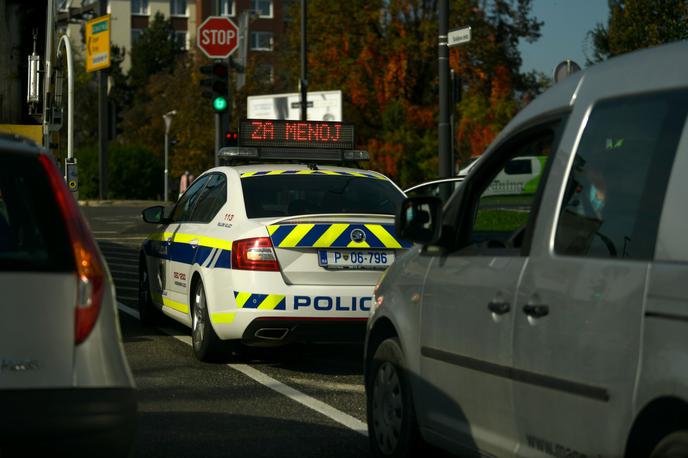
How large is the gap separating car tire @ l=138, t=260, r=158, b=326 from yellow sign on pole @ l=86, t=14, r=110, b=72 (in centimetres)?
3211

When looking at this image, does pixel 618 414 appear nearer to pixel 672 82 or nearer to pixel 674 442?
pixel 674 442

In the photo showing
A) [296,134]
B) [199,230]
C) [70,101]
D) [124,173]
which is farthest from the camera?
[124,173]

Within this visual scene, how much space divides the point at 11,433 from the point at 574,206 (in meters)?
2.00

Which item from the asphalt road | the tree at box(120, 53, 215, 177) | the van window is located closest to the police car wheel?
the asphalt road

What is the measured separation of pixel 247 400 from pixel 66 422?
3730mm

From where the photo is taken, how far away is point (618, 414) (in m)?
4.24

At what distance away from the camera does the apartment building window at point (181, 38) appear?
11575cm

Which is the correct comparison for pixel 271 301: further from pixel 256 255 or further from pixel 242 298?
pixel 256 255

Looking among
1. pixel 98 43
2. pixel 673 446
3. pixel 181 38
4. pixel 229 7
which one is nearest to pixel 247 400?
pixel 673 446

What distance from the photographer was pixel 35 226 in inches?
188

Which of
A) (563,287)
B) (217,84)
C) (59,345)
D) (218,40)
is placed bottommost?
(59,345)

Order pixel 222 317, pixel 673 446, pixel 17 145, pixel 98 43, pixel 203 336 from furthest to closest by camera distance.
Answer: pixel 98 43
pixel 203 336
pixel 222 317
pixel 17 145
pixel 673 446

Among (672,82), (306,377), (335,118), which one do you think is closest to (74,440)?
(672,82)

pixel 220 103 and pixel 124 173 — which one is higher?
pixel 220 103
